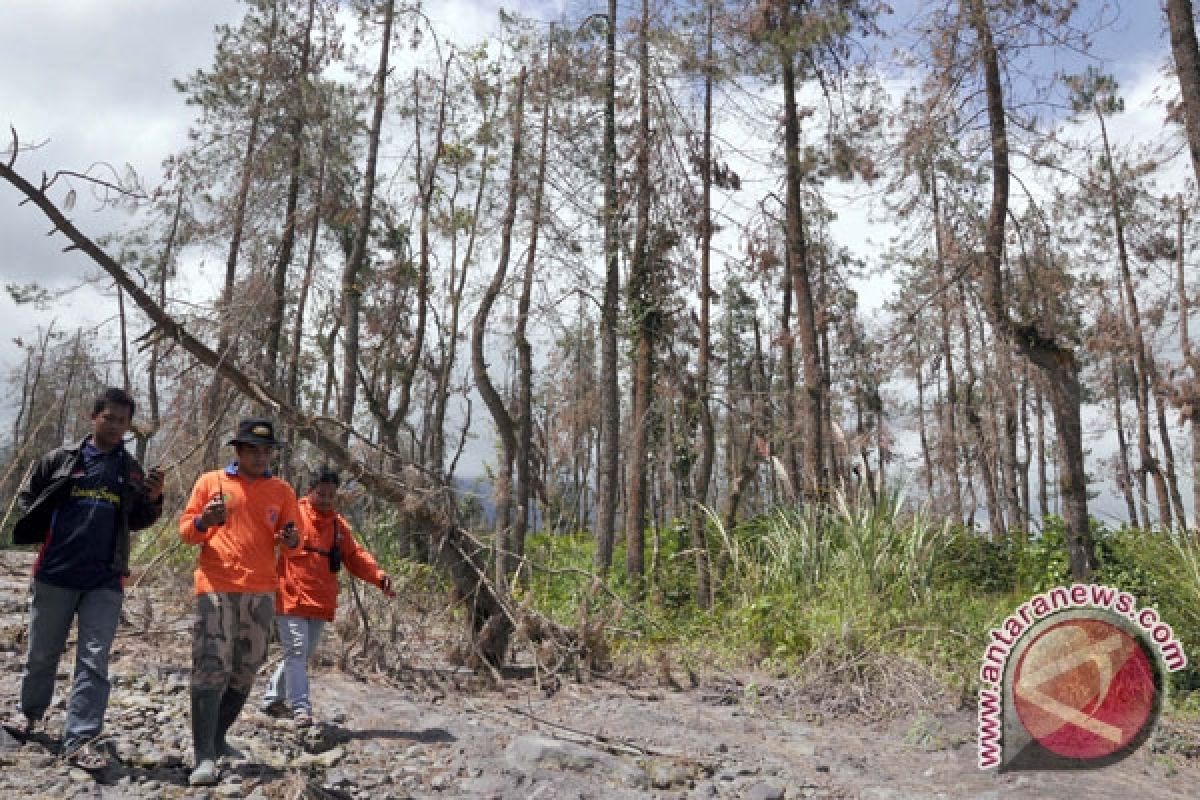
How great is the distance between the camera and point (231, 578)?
4.28 meters

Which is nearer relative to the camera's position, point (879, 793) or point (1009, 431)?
point (879, 793)

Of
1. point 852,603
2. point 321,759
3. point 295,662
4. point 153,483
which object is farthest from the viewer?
point 852,603

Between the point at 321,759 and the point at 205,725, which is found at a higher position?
the point at 205,725

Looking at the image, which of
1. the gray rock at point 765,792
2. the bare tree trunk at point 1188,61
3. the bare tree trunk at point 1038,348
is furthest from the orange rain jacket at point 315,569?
the bare tree trunk at point 1188,61

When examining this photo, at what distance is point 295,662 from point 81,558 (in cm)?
141

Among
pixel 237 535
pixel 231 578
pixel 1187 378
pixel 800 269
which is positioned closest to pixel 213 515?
pixel 237 535

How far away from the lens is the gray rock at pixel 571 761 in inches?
182

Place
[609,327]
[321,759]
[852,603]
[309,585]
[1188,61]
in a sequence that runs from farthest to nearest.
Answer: [609,327]
[1188,61]
[852,603]
[309,585]
[321,759]

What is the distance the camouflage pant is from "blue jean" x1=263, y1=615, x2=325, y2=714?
2.79 ft

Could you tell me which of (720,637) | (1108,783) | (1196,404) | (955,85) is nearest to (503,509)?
(720,637)

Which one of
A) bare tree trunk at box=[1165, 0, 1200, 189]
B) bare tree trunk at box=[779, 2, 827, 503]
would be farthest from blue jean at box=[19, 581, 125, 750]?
bare tree trunk at box=[1165, 0, 1200, 189]

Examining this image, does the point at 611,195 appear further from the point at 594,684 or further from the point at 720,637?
the point at 594,684

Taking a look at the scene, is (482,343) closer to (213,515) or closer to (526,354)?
(526,354)

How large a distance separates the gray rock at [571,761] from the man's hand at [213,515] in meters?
1.95
